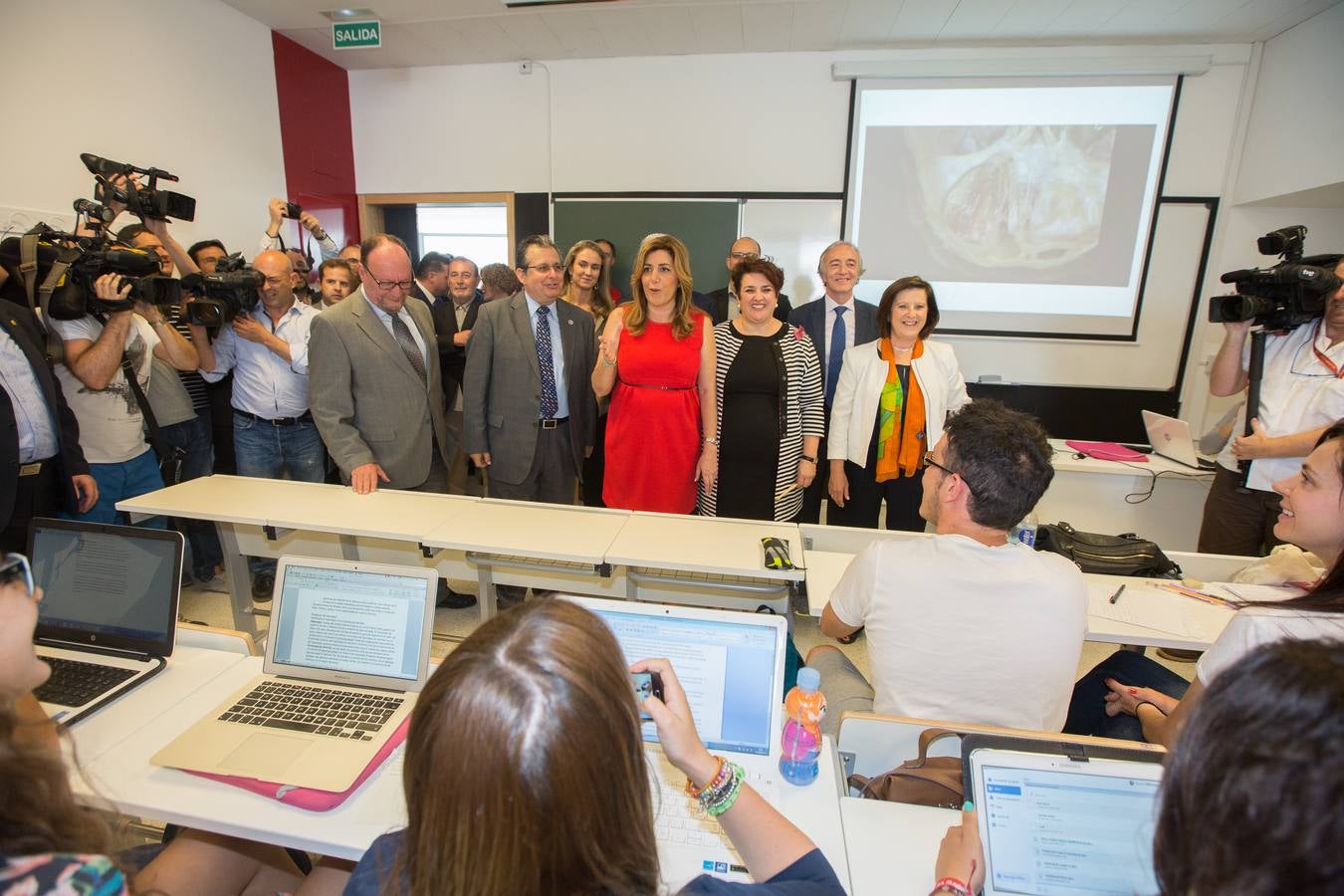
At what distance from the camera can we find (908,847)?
973 millimetres

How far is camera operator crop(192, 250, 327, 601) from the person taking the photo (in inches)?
106

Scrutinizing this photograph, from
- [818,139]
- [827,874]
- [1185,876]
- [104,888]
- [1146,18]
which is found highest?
[1146,18]

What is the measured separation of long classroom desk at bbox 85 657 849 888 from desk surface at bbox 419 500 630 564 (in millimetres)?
796

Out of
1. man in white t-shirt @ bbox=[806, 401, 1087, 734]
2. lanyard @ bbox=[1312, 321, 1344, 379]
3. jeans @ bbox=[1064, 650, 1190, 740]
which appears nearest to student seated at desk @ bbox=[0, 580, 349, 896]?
man in white t-shirt @ bbox=[806, 401, 1087, 734]

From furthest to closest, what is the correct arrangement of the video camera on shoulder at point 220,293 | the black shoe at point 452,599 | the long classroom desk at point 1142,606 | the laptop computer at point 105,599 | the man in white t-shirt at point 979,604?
the black shoe at point 452,599 < the video camera on shoulder at point 220,293 < the long classroom desk at point 1142,606 < the laptop computer at point 105,599 < the man in white t-shirt at point 979,604

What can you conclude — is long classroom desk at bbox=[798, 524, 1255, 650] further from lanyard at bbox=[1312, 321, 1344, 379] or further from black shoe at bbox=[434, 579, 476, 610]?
black shoe at bbox=[434, 579, 476, 610]

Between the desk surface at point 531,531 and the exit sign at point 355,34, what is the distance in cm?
354

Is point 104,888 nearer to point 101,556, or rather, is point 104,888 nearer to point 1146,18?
point 101,556

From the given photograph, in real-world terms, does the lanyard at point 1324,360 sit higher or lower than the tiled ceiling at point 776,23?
lower

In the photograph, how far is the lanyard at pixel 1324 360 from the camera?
7.03 feet

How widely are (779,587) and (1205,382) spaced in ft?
13.4

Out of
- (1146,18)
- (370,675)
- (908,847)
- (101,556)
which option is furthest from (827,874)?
(1146,18)

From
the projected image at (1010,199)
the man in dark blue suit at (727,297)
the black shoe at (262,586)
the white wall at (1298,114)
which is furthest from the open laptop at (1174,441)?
the black shoe at (262,586)

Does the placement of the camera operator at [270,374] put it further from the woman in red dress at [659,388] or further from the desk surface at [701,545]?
the desk surface at [701,545]
